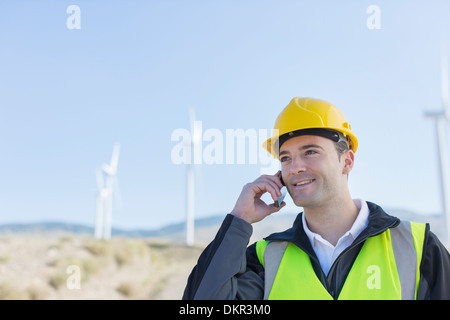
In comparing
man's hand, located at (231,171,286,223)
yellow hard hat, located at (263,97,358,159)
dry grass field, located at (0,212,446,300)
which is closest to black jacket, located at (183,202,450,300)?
man's hand, located at (231,171,286,223)

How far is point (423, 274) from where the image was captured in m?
3.63

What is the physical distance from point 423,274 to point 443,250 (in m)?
0.25

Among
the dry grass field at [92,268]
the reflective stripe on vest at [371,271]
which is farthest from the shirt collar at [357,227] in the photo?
the dry grass field at [92,268]

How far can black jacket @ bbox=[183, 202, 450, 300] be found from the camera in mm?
3604

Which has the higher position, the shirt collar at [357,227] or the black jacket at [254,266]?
the shirt collar at [357,227]

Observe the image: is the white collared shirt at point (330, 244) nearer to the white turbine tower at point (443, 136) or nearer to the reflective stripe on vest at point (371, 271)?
the reflective stripe on vest at point (371, 271)

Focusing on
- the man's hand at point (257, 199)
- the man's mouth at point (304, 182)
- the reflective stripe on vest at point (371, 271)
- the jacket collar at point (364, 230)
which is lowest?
the reflective stripe on vest at point (371, 271)

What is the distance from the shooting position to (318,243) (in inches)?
167

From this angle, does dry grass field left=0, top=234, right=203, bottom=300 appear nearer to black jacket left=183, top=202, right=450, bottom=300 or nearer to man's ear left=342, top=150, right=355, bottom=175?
black jacket left=183, top=202, right=450, bottom=300

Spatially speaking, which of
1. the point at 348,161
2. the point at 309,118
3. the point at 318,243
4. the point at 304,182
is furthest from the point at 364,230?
the point at 309,118

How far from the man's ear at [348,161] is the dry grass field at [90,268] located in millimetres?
20685

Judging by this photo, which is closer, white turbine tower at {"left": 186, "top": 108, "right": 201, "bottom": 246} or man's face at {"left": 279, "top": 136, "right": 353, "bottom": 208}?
man's face at {"left": 279, "top": 136, "right": 353, "bottom": 208}

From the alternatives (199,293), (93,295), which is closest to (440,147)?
(93,295)

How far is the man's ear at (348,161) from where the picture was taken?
451 centimetres
